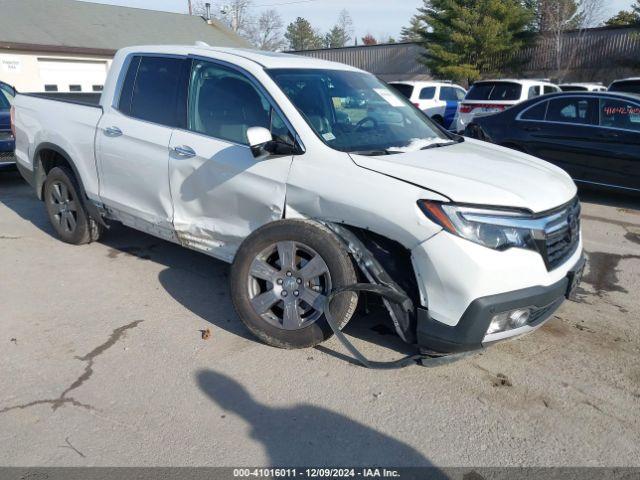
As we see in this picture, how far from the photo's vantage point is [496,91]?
14586mm

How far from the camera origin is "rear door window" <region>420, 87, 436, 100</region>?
1697cm

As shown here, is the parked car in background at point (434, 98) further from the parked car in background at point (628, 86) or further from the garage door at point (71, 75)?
the garage door at point (71, 75)

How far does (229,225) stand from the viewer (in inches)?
163

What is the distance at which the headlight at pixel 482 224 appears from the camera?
3102mm

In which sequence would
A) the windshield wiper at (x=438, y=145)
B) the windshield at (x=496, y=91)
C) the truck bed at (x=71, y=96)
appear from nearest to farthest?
the windshield wiper at (x=438, y=145) < the truck bed at (x=71, y=96) < the windshield at (x=496, y=91)

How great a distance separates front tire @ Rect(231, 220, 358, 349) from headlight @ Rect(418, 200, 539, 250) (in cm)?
64

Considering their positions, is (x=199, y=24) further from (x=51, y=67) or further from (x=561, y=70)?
(x=561, y=70)

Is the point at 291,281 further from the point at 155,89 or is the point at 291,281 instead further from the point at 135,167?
the point at 155,89

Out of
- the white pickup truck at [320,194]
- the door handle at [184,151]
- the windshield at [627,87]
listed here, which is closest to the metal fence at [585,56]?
the windshield at [627,87]

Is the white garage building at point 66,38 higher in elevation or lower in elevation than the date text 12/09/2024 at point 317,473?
higher

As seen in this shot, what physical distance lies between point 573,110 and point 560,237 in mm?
5779

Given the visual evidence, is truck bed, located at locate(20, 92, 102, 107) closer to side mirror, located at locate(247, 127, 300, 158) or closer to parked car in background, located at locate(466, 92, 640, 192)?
side mirror, located at locate(247, 127, 300, 158)

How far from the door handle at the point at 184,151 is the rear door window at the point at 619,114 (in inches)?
247

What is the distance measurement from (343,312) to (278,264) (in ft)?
1.92
